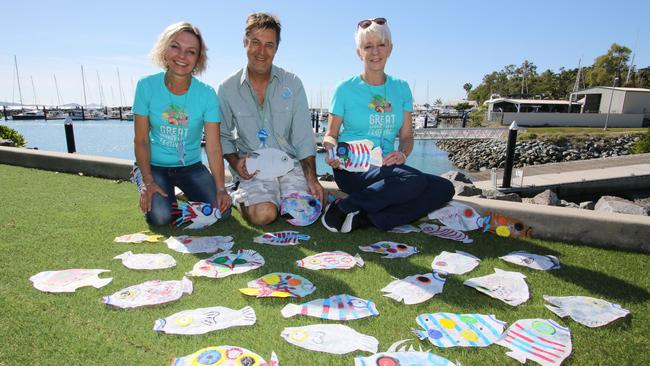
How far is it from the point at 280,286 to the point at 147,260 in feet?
2.79

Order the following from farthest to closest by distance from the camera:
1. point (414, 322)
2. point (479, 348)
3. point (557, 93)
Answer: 1. point (557, 93)
2. point (414, 322)
3. point (479, 348)

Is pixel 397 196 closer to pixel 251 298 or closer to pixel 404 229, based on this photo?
pixel 404 229

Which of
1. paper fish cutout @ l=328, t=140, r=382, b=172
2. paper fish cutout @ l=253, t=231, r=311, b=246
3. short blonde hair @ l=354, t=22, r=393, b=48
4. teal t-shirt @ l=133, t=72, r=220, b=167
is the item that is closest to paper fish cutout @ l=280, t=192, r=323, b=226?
paper fish cutout @ l=253, t=231, r=311, b=246

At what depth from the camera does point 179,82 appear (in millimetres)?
2930

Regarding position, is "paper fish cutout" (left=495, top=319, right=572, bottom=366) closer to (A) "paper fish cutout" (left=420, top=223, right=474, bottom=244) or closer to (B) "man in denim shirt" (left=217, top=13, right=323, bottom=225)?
(A) "paper fish cutout" (left=420, top=223, right=474, bottom=244)

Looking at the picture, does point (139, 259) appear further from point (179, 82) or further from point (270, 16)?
point (270, 16)

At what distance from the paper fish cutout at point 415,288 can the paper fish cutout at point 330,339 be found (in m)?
0.36

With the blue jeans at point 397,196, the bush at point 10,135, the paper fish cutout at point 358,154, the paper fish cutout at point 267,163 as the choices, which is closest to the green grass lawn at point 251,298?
the blue jeans at point 397,196

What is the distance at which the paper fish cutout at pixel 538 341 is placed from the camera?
4.75 ft

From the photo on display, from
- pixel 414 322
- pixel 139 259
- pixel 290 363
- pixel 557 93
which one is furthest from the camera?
pixel 557 93

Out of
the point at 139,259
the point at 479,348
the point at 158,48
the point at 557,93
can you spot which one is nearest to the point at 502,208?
the point at 479,348

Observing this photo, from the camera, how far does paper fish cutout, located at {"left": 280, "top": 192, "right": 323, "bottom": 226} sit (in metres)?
2.97

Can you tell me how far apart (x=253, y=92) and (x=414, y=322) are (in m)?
2.17

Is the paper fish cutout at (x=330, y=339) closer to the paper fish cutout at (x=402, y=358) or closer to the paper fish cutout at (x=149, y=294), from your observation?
the paper fish cutout at (x=402, y=358)
